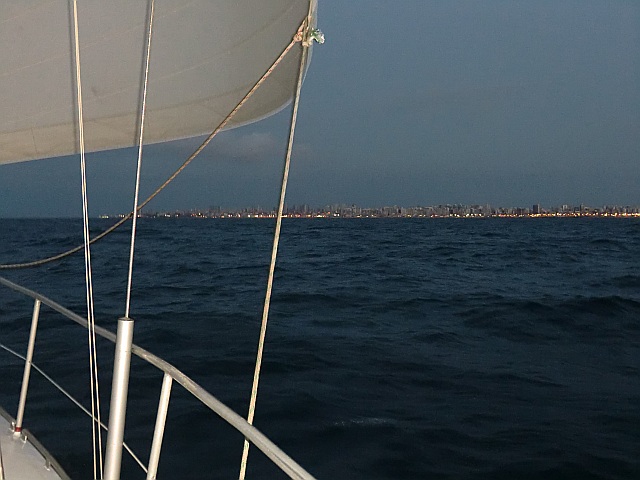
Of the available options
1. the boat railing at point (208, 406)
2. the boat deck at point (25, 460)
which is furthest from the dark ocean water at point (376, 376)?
the boat railing at point (208, 406)

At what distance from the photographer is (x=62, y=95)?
7.27 ft

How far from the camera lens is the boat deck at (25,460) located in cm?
203

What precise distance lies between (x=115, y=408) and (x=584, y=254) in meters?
26.1

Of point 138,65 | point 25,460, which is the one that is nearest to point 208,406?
point 25,460

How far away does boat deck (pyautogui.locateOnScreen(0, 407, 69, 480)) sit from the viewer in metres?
2.03

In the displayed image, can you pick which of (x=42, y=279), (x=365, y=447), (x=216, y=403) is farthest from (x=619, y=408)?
(x=42, y=279)

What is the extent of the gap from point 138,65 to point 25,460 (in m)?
1.52

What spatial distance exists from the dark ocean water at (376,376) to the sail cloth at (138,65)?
251 cm

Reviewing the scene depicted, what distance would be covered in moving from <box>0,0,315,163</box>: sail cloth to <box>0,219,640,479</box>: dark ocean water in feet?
8.24

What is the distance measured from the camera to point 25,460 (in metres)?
2.16

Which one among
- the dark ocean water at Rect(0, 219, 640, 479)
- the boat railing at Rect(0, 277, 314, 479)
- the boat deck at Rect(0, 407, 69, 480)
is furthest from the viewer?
the dark ocean water at Rect(0, 219, 640, 479)

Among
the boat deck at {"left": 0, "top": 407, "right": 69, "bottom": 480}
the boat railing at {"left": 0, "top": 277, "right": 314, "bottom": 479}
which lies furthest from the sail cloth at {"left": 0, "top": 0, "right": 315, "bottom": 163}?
the boat deck at {"left": 0, "top": 407, "right": 69, "bottom": 480}

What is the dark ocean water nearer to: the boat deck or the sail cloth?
the boat deck

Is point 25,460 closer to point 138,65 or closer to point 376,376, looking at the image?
point 138,65
